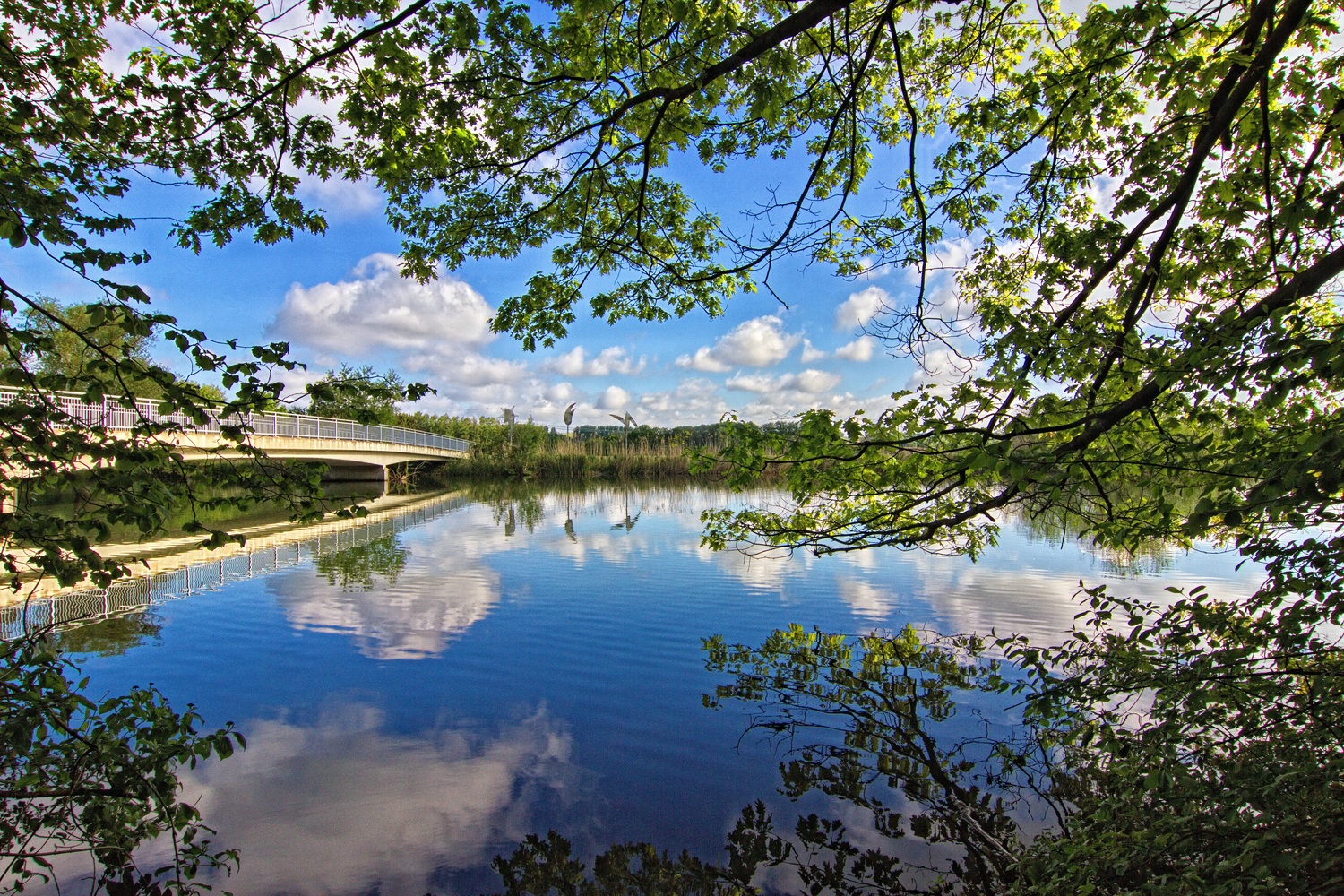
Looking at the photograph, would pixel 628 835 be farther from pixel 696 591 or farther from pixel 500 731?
pixel 696 591

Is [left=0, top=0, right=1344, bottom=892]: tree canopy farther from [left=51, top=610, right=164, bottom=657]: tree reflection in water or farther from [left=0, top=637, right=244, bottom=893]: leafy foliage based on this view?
[left=51, top=610, right=164, bottom=657]: tree reflection in water

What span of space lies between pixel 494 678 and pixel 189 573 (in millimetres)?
8048

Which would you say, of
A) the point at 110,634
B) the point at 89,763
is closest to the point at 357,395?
the point at 89,763

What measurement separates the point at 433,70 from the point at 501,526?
14.7m

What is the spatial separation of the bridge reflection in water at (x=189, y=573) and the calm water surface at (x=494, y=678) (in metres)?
0.50

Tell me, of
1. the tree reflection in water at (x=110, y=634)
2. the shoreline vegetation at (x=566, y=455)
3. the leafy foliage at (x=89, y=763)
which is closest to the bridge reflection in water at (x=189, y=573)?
the tree reflection in water at (x=110, y=634)

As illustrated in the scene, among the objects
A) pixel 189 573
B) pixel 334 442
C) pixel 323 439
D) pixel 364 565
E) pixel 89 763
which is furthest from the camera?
pixel 334 442

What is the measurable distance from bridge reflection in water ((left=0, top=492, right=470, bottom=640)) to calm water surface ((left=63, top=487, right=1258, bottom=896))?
504 millimetres

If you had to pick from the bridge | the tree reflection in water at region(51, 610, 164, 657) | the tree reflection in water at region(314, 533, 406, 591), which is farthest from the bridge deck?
the tree reflection in water at region(51, 610, 164, 657)

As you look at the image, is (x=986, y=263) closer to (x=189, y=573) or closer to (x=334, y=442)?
(x=189, y=573)

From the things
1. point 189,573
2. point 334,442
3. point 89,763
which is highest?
point 334,442

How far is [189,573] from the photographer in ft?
36.6

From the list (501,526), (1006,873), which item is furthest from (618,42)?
(501,526)

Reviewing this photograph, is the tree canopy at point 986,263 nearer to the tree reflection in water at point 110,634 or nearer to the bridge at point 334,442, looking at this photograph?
the tree reflection in water at point 110,634
